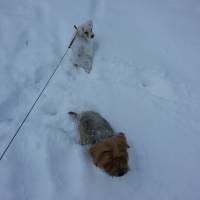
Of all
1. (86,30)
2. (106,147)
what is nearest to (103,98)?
(86,30)

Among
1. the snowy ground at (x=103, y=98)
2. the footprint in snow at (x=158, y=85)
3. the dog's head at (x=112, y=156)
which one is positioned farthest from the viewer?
the footprint in snow at (x=158, y=85)

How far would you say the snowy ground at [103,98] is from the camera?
1.77 metres

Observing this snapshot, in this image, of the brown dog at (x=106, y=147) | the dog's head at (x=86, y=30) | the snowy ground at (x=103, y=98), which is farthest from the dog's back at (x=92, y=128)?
the dog's head at (x=86, y=30)

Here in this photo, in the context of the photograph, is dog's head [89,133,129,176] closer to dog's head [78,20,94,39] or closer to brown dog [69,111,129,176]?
brown dog [69,111,129,176]

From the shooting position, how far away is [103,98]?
2.26 m

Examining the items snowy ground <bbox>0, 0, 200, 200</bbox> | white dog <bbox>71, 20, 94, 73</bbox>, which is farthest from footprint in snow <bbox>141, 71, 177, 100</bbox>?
white dog <bbox>71, 20, 94, 73</bbox>

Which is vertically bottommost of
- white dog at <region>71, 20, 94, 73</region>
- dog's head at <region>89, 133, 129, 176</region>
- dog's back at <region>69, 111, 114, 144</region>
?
dog's head at <region>89, 133, 129, 176</region>

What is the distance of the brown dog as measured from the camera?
5.16 ft

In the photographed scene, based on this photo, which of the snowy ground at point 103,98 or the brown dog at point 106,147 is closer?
the brown dog at point 106,147

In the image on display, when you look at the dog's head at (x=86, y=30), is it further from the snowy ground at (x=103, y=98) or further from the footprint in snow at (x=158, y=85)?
the footprint in snow at (x=158, y=85)

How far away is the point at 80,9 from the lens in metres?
3.13

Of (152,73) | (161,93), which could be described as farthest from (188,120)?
(152,73)

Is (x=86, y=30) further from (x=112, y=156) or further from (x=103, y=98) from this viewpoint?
(x=112, y=156)

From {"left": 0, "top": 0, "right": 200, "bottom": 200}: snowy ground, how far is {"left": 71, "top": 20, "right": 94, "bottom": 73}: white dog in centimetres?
7
